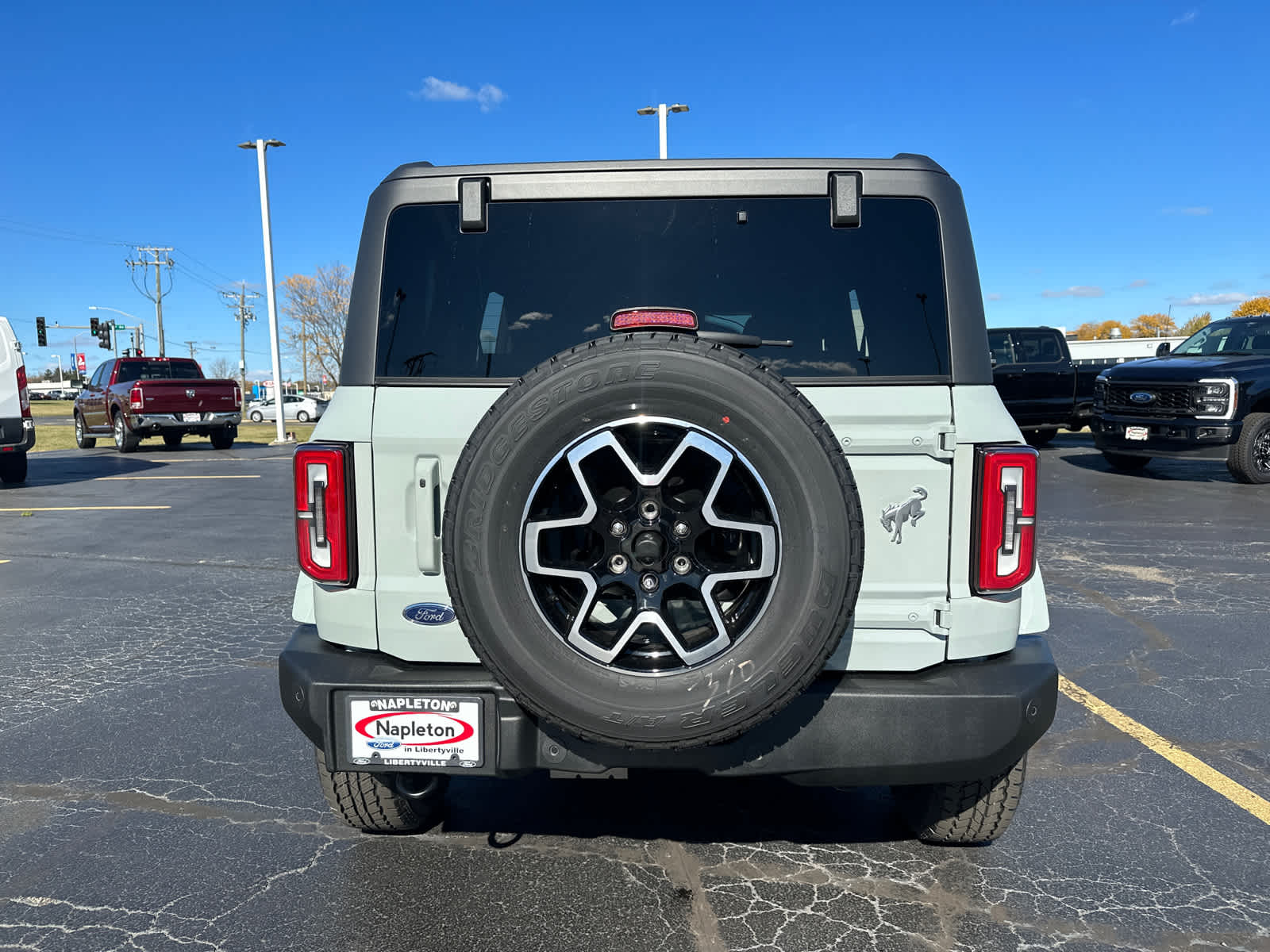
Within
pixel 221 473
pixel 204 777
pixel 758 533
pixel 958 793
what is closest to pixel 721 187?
pixel 758 533

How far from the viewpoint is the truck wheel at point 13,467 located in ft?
42.3

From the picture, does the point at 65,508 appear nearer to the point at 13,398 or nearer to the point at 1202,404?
the point at 13,398

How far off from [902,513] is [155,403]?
750 inches

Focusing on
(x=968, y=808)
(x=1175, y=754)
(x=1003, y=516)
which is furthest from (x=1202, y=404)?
(x=1003, y=516)

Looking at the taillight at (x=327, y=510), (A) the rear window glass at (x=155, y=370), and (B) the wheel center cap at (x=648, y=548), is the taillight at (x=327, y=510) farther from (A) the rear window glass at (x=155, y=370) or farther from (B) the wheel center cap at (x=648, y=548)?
(A) the rear window glass at (x=155, y=370)

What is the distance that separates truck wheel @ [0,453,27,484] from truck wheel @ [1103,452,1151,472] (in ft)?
52.7

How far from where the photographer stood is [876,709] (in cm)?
223

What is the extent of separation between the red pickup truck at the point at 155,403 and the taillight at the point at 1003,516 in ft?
62.8

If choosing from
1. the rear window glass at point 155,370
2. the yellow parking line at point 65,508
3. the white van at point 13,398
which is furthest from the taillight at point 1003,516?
the rear window glass at point 155,370

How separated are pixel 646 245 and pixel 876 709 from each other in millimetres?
1410

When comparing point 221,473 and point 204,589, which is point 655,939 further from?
point 221,473

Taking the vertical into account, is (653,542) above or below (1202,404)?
below

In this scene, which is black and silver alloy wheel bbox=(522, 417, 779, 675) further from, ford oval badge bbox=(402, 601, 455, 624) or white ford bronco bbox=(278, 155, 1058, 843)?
ford oval badge bbox=(402, 601, 455, 624)

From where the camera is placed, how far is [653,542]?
6.93 ft
